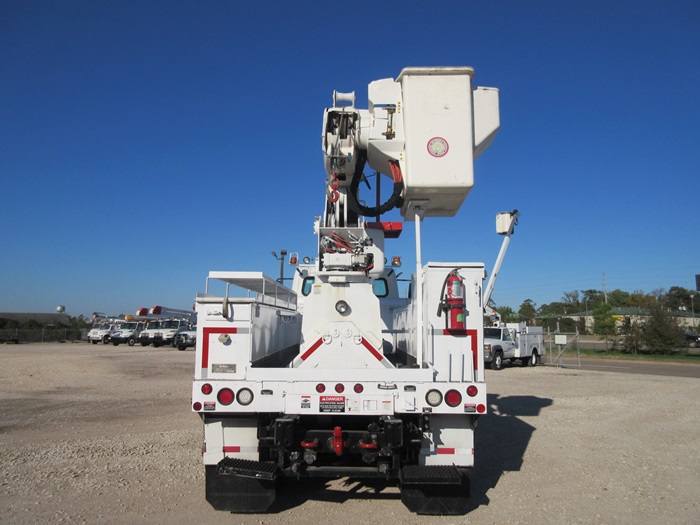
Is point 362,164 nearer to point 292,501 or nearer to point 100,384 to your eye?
point 292,501

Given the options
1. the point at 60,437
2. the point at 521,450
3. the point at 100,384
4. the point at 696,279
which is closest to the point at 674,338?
the point at 696,279

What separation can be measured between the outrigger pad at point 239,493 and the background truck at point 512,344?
58.4 feet

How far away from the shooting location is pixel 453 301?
15.6ft

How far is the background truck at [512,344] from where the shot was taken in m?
22.0

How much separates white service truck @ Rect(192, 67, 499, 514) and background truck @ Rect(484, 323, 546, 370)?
17245mm

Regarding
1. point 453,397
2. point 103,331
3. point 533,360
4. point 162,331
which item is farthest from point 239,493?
point 103,331

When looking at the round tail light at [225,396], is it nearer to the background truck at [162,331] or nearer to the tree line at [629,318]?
the tree line at [629,318]

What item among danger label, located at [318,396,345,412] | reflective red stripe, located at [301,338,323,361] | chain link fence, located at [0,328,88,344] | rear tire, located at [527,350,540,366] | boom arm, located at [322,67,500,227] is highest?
boom arm, located at [322,67,500,227]

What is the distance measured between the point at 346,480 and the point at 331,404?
175 cm

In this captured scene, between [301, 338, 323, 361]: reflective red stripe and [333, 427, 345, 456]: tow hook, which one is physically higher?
[301, 338, 323, 361]: reflective red stripe

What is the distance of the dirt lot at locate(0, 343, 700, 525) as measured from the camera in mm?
4785

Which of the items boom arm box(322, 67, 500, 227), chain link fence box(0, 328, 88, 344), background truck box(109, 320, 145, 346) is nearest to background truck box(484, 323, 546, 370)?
boom arm box(322, 67, 500, 227)

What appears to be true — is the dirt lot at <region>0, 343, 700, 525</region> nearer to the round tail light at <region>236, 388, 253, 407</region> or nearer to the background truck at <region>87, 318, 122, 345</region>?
the round tail light at <region>236, 388, 253, 407</region>

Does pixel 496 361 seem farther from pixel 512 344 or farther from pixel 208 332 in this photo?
pixel 208 332
